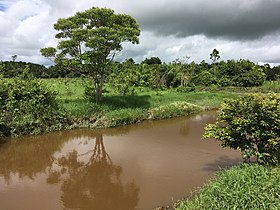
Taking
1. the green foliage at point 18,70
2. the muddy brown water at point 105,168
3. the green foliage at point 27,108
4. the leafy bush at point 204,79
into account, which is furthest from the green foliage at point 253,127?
the leafy bush at point 204,79

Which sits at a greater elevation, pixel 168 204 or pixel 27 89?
pixel 27 89

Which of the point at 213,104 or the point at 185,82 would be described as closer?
the point at 213,104

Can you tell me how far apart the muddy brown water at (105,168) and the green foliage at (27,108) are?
632mm

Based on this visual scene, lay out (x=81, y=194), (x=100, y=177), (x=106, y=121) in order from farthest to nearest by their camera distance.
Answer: (x=106, y=121) → (x=100, y=177) → (x=81, y=194)

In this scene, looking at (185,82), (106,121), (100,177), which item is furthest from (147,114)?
(185,82)

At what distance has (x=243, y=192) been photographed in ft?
15.7

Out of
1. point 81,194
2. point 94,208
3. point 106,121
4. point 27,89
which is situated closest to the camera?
point 94,208

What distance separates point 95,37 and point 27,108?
15.5 feet

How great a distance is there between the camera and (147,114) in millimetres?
15953

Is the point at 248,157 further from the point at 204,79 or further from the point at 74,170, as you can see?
the point at 204,79

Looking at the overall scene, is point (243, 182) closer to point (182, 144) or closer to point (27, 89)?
point (182, 144)

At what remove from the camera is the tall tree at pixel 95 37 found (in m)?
14.3

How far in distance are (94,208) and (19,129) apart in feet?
24.0

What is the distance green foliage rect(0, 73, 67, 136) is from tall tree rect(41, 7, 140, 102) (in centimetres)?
264
